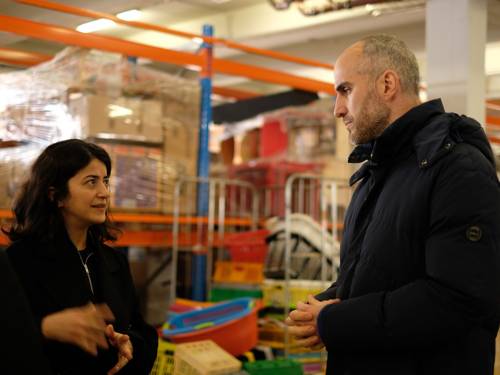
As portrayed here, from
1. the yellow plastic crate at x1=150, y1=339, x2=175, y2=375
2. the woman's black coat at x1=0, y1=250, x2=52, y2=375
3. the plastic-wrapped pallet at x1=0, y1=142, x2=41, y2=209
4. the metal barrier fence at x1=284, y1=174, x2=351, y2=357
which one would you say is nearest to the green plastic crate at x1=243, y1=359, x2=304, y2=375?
the yellow plastic crate at x1=150, y1=339, x2=175, y2=375

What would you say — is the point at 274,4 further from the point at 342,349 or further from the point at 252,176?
the point at 342,349

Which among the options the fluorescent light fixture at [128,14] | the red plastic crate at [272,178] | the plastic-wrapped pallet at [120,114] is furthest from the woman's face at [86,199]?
the red plastic crate at [272,178]

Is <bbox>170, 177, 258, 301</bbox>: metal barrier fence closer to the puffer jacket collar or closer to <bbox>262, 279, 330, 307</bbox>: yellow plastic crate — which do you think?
<bbox>262, 279, 330, 307</bbox>: yellow plastic crate

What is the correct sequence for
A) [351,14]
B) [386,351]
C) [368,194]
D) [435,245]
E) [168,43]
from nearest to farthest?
[435,245]
[386,351]
[368,194]
[351,14]
[168,43]

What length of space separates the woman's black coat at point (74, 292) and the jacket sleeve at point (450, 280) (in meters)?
0.90

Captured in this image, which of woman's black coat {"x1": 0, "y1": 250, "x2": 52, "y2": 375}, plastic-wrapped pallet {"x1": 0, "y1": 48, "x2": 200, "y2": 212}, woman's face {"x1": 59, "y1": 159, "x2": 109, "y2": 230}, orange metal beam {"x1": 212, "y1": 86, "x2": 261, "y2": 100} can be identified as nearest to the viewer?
woman's black coat {"x1": 0, "y1": 250, "x2": 52, "y2": 375}

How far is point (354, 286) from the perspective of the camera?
198cm

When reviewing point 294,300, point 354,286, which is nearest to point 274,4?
point 294,300

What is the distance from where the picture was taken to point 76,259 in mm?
2279

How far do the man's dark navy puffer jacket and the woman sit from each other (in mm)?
811

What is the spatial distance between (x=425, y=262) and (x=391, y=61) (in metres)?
0.69

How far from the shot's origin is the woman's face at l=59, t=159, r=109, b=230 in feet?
7.92

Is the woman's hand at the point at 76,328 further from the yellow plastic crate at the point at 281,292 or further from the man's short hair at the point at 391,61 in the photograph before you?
the yellow plastic crate at the point at 281,292

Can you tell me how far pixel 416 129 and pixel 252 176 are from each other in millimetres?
6129
